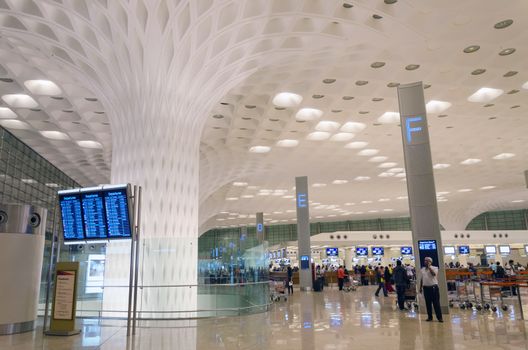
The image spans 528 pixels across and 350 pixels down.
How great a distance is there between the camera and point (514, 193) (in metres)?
45.3

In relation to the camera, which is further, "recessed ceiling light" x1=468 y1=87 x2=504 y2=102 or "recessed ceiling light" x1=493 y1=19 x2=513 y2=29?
"recessed ceiling light" x1=468 y1=87 x2=504 y2=102

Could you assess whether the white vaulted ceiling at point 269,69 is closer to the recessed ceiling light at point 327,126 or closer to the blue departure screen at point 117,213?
the recessed ceiling light at point 327,126

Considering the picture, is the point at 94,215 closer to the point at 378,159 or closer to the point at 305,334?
the point at 305,334

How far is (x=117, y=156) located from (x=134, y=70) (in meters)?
2.64

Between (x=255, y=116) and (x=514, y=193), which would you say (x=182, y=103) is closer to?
(x=255, y=116)

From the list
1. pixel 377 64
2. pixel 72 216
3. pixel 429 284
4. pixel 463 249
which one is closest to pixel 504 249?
pixel 463 249

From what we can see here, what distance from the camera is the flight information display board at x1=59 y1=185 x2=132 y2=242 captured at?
8633 millimetres

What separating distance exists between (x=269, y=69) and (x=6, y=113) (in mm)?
12723

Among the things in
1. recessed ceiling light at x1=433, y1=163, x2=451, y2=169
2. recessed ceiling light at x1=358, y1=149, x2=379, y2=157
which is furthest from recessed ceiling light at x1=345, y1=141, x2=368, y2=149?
recessed ceiling light at x1=433, y1=163, x2=451, y2=169

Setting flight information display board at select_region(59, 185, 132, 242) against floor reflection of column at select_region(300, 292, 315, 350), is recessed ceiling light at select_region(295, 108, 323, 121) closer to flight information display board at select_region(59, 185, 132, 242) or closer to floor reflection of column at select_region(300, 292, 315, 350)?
floor reflection of column at select_region(300, 292, 315, 350)

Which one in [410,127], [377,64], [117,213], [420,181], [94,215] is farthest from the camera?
[377,64]

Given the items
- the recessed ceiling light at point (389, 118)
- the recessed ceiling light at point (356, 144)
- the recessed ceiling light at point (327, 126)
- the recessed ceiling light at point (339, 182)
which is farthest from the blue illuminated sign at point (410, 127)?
the recessed ceiling light at point (339, 182)

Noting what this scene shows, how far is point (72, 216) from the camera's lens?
8984 millimetres

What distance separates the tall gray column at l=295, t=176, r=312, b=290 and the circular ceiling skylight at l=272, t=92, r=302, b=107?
1034 centimetres
